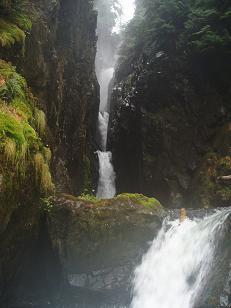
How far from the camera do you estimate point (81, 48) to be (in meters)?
18.5

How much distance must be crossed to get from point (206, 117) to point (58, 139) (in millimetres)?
7075

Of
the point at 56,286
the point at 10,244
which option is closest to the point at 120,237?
the point at 56,286

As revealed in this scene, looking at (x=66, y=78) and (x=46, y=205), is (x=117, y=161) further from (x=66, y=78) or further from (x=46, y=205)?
(x=46, y=205)

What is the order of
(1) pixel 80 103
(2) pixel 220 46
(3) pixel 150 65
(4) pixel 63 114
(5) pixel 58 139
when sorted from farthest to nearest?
1. (3) pixel 150 65
2. (1) pixel 80 103
3. (2) pixel 220 46
4. (4) pixel 63 114
5. (5) pixel 58 139

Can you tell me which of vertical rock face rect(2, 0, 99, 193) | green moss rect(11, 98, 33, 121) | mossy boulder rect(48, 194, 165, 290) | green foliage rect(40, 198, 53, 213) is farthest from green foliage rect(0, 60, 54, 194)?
vertical rock face rect(2, 0, 99, 193)

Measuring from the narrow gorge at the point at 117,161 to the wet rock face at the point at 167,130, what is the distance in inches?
1.9

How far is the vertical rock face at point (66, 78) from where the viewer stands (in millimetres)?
12266

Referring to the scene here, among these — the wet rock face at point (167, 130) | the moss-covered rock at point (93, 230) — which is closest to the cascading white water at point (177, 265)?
the moss-covered rock at point (93, 230)

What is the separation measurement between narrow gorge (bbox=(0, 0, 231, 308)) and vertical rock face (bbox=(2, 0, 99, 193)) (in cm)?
6

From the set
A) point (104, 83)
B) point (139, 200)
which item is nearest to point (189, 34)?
point (139, 200)

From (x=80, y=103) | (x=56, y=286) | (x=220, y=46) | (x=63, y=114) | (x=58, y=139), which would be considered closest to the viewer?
(x=56, y=286)

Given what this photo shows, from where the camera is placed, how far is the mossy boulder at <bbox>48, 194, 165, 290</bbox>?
9.68m

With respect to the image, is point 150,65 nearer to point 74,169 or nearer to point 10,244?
point 74,169

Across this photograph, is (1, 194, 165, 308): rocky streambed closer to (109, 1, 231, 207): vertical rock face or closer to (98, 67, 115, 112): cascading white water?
(109, 1, 231, 207): vertical rock face
